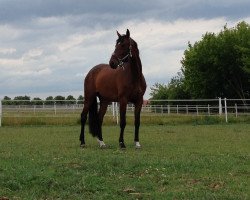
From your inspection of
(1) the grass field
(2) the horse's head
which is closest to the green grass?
(2) the horse's head

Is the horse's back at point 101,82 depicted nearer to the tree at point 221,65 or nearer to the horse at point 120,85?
the horse at point 120,85

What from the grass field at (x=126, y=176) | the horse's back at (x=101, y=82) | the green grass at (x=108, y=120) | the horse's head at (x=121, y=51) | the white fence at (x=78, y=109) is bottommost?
the grass field at (x=126, y=176)

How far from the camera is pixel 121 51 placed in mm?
10508

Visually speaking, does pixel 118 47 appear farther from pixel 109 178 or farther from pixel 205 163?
pixel 109 178

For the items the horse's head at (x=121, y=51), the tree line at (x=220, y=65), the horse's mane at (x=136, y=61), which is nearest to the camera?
the horse's head at (x=121, y=51)

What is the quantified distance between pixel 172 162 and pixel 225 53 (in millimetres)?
44926

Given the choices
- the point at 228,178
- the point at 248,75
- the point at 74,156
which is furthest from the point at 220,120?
the point at 248,75

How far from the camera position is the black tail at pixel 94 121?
12058 mm

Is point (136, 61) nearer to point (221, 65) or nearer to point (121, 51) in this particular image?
point (121, 51)

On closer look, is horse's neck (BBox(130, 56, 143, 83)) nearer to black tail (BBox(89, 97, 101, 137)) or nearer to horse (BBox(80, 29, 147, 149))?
horse (BBox(80, 29, 147, 149))

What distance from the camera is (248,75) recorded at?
167 ft

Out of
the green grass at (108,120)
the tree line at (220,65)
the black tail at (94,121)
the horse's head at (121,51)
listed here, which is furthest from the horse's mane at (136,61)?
the tree line at (220,65)

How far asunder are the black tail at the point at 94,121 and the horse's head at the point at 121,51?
203 centimetres

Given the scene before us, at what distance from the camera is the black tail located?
475 inches
